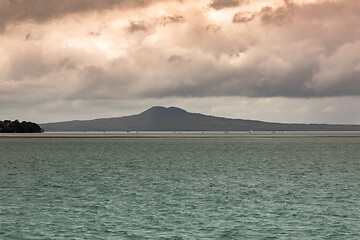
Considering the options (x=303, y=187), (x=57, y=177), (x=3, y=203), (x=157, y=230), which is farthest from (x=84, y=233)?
(x=57, y=177)

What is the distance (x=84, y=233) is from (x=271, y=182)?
35839 millimetres

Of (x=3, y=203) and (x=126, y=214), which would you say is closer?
(x=126, y=214)

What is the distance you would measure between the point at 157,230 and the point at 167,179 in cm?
3457

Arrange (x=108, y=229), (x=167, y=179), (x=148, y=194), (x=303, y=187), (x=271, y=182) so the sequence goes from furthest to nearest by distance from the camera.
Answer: (x=167, y=179)
(x=271, y=182)
(x=303, y=187)
(x=148, y=194)
(x=108, y=229)

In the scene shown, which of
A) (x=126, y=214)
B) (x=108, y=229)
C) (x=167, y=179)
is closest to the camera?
(x=108, y=229)

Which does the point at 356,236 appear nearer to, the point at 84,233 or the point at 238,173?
the point at 84,233

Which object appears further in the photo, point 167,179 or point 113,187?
point 167,179

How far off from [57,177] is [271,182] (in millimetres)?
29696

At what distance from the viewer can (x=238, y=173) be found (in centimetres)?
7644

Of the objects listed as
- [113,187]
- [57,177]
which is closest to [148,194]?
[113,187]

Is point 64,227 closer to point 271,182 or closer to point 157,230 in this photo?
point 157,230

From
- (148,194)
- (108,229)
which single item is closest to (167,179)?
(148,194)

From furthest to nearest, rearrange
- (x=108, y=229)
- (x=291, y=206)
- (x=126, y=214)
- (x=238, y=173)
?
(x=238, y=173)
(x=291, y=206)
(x=126, y=214)
(x=108, y=229)

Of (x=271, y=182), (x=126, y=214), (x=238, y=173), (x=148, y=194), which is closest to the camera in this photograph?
(x=126, y=214)
